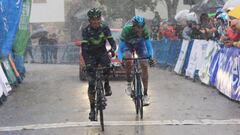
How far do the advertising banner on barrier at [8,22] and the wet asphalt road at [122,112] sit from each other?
128 centimetres

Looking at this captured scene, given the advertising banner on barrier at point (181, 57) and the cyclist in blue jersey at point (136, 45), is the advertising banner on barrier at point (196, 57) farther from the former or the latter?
the cyclist in blue jersey at point (136, 45)

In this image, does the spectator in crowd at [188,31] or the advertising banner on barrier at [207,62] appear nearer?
the advertising banner on barrier at [207,62]

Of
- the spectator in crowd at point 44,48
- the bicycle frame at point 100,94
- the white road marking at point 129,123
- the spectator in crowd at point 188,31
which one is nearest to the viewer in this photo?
the bicycle frame at point 100,94

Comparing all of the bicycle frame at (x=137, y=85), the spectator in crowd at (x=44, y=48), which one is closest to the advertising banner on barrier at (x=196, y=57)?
the bicycle frame at (x=137, y=85)

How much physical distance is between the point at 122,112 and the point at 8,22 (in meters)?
5.51

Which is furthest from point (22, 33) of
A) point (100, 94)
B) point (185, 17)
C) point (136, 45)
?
point (100, 94)

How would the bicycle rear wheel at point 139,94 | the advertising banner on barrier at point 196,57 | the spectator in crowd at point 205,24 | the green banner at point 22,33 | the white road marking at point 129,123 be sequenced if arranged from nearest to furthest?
the white road marking at point 129,123
the bicycle rear wheel at point 139,94
the advertising banner on barrier at point 196,57
the green banner at point 22,33
the spectator in crowd at point 205,24

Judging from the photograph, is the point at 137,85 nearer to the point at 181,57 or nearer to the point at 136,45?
the point at 136,45

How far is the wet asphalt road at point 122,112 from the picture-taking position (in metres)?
9.61

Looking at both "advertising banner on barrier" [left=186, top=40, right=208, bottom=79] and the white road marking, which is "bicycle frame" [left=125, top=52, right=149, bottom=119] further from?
"advertising banner on barrier" [left=186, top=40, right=208, bottom=79]

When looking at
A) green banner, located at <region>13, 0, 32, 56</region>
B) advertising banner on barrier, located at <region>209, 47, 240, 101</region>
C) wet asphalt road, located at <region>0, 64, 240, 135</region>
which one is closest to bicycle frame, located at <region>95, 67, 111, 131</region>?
wet asphalt road, located at <region>0, 64, 240, 135</region>

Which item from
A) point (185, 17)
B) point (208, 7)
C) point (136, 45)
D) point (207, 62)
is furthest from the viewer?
point (208, 7)

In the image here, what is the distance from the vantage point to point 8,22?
15.5m

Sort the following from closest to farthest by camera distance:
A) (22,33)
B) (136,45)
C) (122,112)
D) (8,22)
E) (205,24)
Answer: (136,45)
(122,112)
(8,22)
(22,33)
(205,24)
